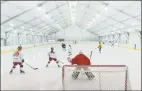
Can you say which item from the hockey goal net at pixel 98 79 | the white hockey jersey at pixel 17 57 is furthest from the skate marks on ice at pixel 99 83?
the white hockey jersey at pixel 17 57

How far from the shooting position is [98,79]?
5.07 meters

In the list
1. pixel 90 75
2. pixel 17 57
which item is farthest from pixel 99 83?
pixel 17 57

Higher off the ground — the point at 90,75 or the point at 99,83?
the point at 90,75

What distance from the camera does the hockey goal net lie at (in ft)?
15.1

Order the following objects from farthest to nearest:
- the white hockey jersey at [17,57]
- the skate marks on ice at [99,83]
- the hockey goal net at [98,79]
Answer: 1. the white hockey jersey at [17,57]
2. the skate marks on ice at [99,83]
3. the hockey goal net at [98,79]

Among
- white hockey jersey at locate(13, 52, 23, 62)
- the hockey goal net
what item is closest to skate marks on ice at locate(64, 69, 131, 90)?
the hockey goal net

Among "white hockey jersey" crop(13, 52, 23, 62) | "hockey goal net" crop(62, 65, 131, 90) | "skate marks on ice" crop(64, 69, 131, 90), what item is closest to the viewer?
"hockey goal net" crop(62, 65, 131, 90)

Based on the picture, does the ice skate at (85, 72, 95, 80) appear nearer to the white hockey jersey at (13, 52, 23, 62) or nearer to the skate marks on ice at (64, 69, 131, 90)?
the skate marks on ice at (64, 69, 131, 90)

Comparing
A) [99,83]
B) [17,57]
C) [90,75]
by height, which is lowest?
[99,83]

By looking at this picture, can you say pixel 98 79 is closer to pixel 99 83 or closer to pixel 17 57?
pixel 99 83

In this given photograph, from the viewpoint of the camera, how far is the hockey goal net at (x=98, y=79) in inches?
182

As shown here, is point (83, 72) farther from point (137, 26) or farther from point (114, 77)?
point (137, 26)

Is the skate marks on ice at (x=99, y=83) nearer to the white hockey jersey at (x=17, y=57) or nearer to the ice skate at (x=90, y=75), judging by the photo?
the ice skate at (x=90, y=75)

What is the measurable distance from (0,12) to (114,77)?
12214 millimetres
